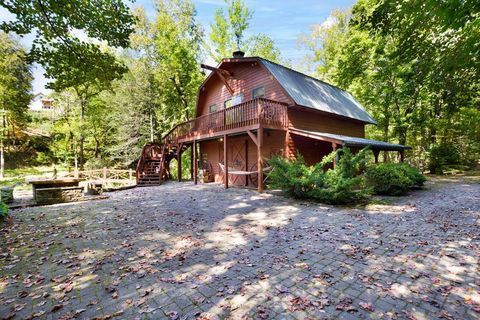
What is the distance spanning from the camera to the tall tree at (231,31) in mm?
22000

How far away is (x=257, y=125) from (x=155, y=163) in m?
9.22

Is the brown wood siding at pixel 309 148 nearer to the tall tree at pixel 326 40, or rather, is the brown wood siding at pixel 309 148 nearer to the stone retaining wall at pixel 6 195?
the stone retaining wall at pixel 6 195

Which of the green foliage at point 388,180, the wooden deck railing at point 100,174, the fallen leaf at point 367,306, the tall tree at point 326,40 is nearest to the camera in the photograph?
the fallen leaf at point 367,306

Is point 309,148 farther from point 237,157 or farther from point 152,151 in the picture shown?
point 152,151

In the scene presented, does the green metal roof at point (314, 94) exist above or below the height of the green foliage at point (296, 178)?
above

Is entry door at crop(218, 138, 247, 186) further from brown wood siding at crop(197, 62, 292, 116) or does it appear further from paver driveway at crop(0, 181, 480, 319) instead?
paver driveway at crop(0, 181, 480, 319)

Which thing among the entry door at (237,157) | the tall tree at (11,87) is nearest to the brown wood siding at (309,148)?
the entry door at (237,157)

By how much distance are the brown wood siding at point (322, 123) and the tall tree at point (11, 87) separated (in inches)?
846

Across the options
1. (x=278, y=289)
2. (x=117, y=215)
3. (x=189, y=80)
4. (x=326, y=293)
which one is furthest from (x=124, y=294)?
(x=189, y=80)

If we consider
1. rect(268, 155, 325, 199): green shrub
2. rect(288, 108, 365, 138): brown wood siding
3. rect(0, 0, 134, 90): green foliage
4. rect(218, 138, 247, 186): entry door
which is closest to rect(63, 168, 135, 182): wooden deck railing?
rect(218, 138, 247, 186): entry door

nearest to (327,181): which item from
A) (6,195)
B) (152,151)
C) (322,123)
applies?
(322,123)

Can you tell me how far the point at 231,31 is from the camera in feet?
74.1

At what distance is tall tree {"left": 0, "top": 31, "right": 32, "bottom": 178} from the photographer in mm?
19922

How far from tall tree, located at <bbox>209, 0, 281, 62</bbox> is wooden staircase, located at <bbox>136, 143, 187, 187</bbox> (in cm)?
1122
